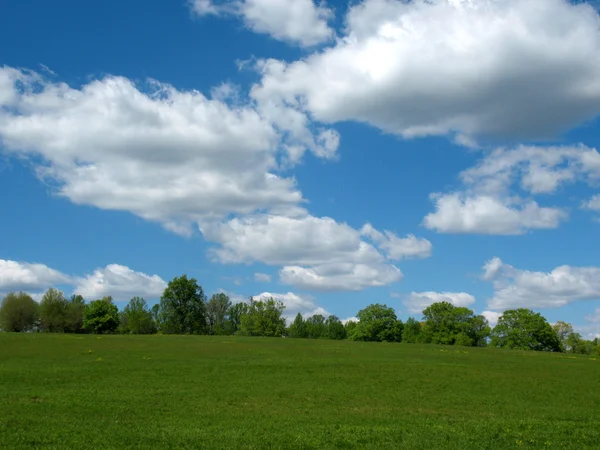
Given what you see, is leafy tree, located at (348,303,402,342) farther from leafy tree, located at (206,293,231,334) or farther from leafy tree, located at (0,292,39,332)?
leafy tree, located at (0,292,39,332)

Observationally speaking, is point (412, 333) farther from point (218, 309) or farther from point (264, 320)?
point (218, 309)

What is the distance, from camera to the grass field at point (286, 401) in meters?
22.5

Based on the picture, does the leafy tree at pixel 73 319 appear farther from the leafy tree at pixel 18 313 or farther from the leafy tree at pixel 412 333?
the leafy tree at pixel 412 333

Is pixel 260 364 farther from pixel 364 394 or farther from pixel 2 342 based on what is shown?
pixel 2 342

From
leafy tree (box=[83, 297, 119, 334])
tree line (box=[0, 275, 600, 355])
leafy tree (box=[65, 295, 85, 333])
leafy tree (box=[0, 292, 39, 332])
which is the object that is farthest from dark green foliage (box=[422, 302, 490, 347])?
leafy tree (box=[0, 292, 39, 332])

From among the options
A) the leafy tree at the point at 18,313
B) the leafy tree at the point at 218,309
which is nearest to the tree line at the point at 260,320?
the leafy tree at the point at 18,313

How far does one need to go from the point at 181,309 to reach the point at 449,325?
7595 cm

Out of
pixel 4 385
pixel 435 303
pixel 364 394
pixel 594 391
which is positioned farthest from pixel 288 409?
pixel 435 303

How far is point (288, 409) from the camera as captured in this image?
30.1 meters

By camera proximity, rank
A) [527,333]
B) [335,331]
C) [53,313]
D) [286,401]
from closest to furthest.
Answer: [286,401]
[527,333]
[53,313]
[335,331]

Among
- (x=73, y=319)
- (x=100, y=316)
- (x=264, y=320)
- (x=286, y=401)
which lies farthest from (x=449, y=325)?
(x=286, y=401)

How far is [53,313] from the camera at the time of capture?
473 ft

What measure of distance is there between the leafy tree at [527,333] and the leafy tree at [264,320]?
190 feet

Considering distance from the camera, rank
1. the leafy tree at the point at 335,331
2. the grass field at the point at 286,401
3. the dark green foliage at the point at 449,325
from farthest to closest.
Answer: the leafy tree at the point at 335,331 < the dark green foliage at the point at 449,325 < the grass field at the point at 286,401
